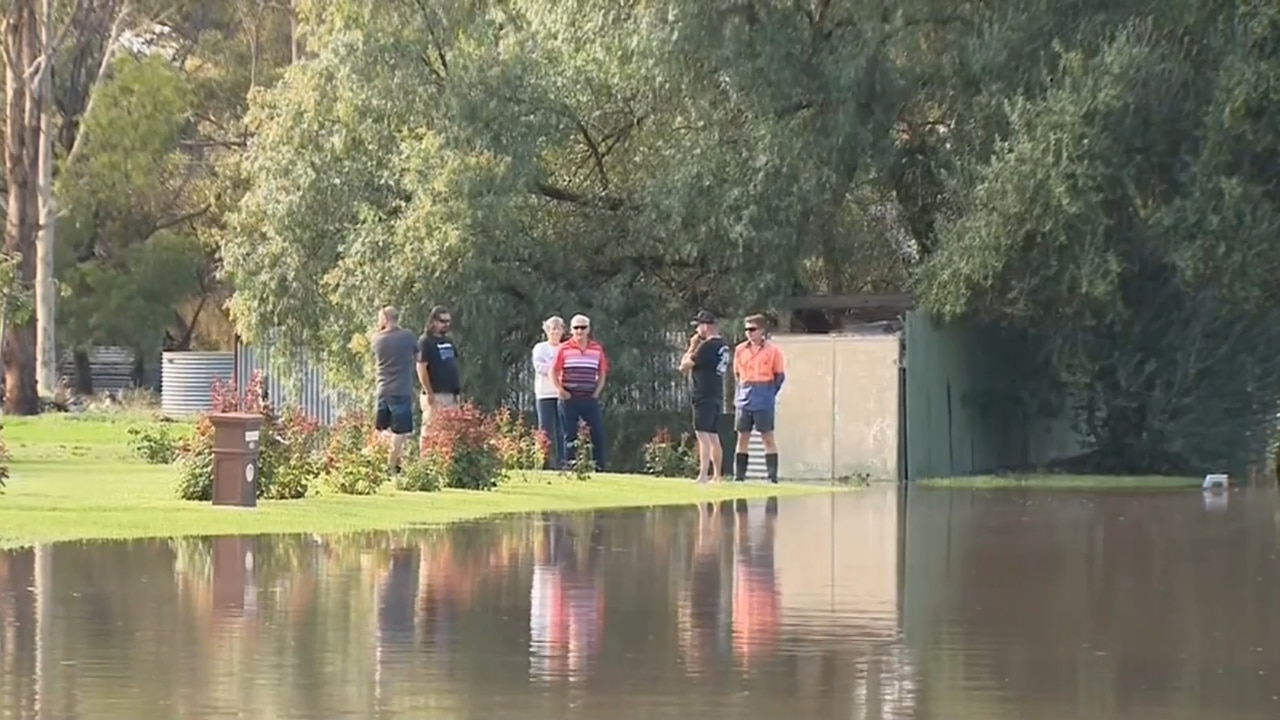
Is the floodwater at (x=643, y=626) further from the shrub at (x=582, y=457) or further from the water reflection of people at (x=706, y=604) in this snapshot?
the shrub at (x=582, y=457)

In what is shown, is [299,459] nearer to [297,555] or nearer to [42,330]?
[297,555]

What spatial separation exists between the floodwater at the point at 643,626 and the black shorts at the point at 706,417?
21.5 ft

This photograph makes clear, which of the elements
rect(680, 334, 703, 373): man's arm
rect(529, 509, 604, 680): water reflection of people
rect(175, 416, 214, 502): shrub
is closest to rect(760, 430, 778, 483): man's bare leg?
rect(680, 334, 703, 373): man's arm

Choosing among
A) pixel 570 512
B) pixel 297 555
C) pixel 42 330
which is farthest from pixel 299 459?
pixel 42 330

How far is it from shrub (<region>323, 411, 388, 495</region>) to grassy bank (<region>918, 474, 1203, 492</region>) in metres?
7.84

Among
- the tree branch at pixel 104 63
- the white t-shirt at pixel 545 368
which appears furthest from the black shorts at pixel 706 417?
the tree branch at pixel 104 63

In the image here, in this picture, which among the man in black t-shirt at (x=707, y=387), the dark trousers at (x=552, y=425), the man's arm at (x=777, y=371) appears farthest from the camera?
the dark trousers at (x=552, y=425)

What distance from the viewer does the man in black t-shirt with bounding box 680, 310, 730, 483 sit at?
85.3ft

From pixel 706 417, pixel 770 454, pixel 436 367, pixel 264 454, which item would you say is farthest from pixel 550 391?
pixel 264 454

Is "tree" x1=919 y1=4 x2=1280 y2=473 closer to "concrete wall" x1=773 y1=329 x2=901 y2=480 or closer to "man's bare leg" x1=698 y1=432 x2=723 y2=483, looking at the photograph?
"concrete wall" x1=773 y1=329 x2=901 y2=480

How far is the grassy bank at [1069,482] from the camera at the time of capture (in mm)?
27875

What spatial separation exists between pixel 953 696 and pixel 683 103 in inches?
903

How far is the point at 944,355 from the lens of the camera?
31000 mm

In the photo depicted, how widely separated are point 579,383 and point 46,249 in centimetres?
2969
